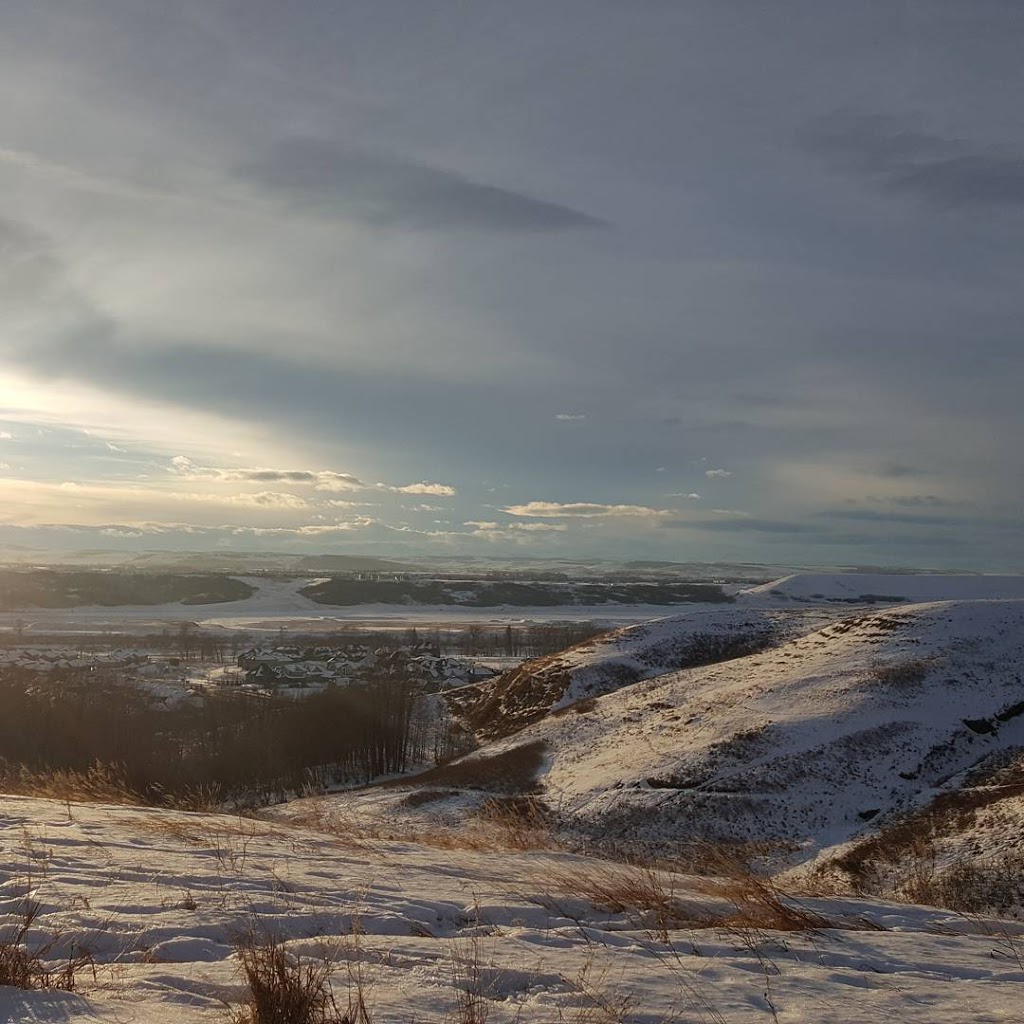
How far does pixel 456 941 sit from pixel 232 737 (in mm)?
52018

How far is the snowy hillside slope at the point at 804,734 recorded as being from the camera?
29.2 m

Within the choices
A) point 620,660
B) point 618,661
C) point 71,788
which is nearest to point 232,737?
point 618,661

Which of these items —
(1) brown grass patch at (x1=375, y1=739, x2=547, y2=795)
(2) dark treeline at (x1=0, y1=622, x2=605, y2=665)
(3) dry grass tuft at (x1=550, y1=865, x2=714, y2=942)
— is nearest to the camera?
(3) dry grass tuft at (x1=550, y1=865, x2=714, y2=942)

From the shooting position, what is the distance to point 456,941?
591 centimetres

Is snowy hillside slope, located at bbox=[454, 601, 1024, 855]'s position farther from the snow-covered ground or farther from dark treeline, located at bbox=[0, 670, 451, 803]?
the snow-covered ground

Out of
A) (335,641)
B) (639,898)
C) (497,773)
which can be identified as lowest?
(335,641)

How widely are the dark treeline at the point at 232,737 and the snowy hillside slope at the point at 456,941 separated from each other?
38.3 meters

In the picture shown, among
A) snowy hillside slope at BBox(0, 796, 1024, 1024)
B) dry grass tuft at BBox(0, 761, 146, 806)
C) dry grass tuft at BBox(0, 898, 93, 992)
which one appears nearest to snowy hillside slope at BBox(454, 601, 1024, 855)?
dry grass tuft at BBox(0, 761, 146, 806)

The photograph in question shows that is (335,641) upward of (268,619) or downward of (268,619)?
upward

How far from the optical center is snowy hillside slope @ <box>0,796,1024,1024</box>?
4.52 metres

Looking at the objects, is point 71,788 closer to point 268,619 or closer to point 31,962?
point 31,962

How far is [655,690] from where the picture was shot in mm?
47469

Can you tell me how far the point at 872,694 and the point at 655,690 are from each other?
1392 centimetres

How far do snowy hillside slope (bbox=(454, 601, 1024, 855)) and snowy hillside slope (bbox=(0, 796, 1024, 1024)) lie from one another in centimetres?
2126
